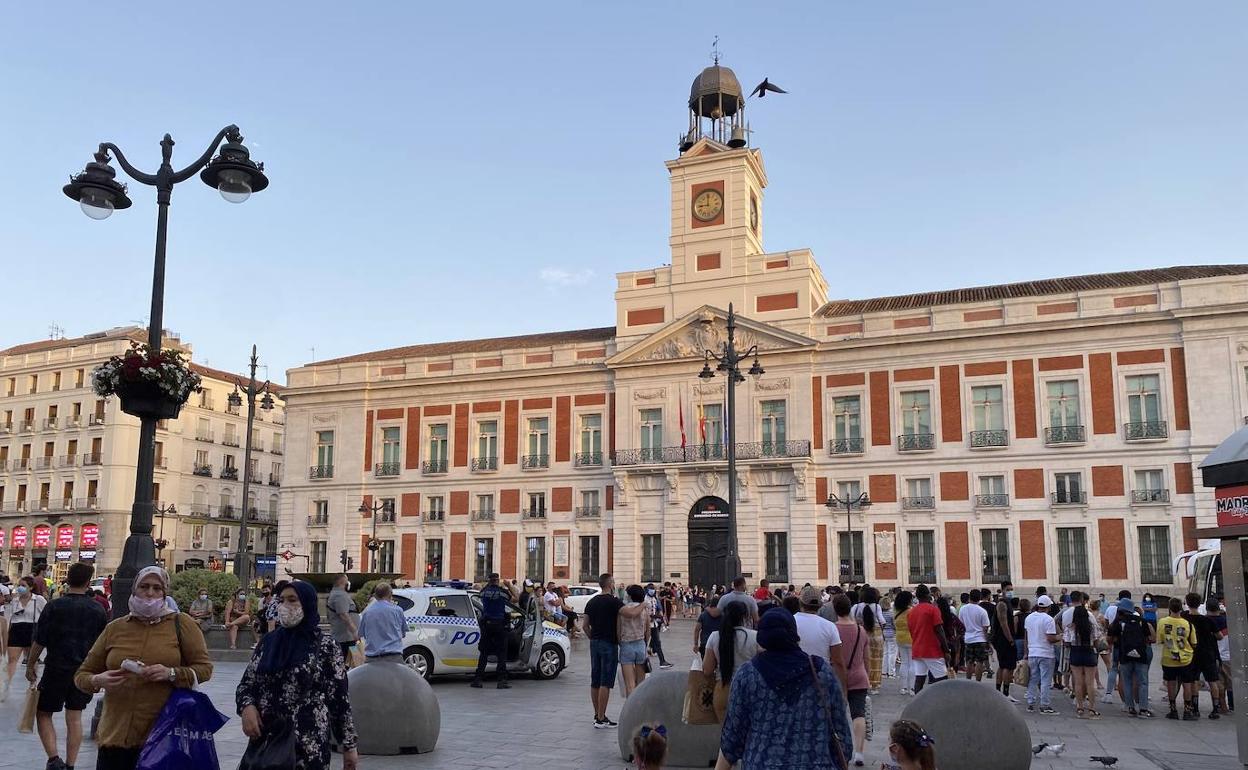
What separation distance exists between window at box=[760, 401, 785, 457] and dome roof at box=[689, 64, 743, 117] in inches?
538

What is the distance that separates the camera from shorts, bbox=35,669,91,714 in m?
8.07

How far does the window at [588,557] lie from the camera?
1670 inches

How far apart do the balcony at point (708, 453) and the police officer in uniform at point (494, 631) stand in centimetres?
2439

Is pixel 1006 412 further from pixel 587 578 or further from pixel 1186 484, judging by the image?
pixel 587 578

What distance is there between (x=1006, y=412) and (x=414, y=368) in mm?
25055

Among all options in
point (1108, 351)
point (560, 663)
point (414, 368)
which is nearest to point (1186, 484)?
point (1108, 351)

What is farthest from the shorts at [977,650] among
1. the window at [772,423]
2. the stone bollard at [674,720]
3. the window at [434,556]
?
the window at [434,556]

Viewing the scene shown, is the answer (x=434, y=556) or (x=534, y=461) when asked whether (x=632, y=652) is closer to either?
(x=534, y=461)

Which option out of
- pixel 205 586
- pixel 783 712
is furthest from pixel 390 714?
pixel 205 586

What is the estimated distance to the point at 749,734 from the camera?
17.0 ft

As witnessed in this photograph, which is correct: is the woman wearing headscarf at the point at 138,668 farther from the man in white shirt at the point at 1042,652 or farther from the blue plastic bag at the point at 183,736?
the man in white shirt at the point at 1042,652

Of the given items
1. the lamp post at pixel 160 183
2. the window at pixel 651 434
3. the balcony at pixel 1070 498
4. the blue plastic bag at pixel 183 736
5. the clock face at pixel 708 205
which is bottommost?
the blue plastic bag at pixel 183 736

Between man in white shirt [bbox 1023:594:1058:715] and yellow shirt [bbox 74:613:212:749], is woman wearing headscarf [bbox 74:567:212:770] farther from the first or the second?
man in white shirt [bbox 1023:594:1058:715]

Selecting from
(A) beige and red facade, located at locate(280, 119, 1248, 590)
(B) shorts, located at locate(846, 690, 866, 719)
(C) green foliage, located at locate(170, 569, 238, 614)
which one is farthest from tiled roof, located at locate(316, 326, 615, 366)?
(B) shorts, located at locate(846, 690, 866, 719)
